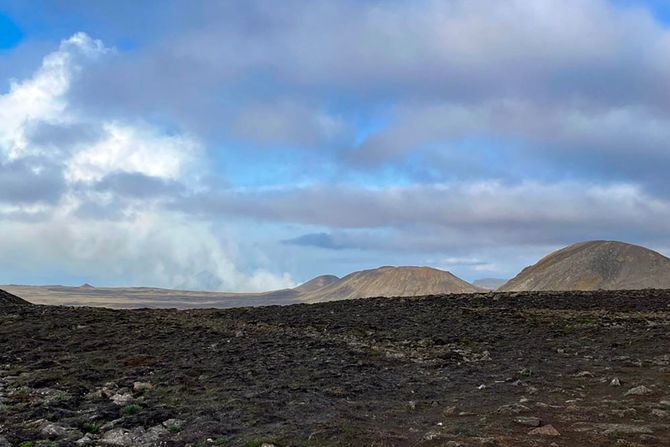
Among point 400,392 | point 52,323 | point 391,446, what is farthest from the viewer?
point 52,323

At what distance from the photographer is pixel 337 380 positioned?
21.9 meters

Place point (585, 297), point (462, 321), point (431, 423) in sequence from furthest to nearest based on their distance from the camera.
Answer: point (585, 297), point (462, 321), point (431, 423)

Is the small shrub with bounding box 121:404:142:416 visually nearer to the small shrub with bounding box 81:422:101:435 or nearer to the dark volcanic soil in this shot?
the dark volcanic soil

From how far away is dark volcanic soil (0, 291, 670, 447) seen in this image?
1530 cm

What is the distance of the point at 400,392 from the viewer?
67.0 feet

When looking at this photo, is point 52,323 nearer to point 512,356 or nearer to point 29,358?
point 29,358

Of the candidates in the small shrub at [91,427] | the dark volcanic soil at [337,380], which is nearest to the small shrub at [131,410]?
the dark volcanic soil at [337,380]

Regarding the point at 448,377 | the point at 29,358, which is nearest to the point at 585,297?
the point at 448,377

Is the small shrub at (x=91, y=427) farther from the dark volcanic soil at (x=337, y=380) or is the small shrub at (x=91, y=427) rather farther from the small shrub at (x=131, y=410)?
the small shrub at (x=131, y=410)

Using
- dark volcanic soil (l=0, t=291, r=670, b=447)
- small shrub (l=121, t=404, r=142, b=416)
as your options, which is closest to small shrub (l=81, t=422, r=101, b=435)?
dark volcanic soil (l=0, t=291, r=670, b=447)

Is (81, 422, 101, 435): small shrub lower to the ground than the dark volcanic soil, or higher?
lower

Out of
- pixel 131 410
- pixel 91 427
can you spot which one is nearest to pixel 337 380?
pixel 131 410

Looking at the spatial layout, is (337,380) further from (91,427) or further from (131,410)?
(91,427)

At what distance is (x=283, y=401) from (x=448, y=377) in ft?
24.3
